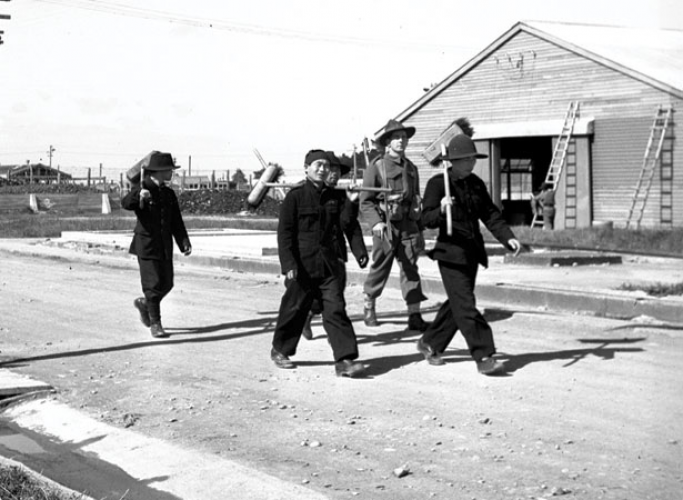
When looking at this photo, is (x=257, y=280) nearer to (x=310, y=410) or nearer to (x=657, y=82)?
(x=310, y=410)

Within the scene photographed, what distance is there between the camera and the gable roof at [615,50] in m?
30.0

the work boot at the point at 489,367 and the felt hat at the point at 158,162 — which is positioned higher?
the felt hat at the point at 158,162

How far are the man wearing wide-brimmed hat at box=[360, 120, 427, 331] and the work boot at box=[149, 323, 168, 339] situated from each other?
7.51 feet

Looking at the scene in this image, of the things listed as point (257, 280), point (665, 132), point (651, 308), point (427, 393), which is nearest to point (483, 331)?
point (427, 393)

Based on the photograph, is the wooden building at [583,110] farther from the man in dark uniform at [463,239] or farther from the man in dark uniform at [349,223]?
the man in dark uniform at [463,239]

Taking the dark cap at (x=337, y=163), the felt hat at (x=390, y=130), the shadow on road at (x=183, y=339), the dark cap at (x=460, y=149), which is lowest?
the shadow on road at (x=183, y=339)

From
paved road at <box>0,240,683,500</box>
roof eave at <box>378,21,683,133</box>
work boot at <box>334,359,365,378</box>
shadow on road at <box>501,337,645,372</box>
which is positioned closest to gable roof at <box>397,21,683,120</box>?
roof eave at <box>378,21,683,133</box>

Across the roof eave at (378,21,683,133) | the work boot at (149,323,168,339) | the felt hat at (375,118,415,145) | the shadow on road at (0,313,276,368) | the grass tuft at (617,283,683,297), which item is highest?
the roof eave at (378,21,683,133)

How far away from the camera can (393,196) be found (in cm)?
1060

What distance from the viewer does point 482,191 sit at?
28.4 ft

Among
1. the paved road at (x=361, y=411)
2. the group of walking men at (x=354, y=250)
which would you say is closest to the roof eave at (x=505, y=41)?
the paved road at (x=361, y=411)

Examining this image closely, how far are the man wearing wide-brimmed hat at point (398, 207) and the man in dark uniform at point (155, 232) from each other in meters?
1.87

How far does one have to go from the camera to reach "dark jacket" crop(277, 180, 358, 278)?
857 centimetres

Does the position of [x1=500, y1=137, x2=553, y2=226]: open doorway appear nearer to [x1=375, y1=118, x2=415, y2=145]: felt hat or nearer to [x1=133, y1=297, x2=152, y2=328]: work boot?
[x1=375, y1=118, x2=415, y2=145]: felt hat
